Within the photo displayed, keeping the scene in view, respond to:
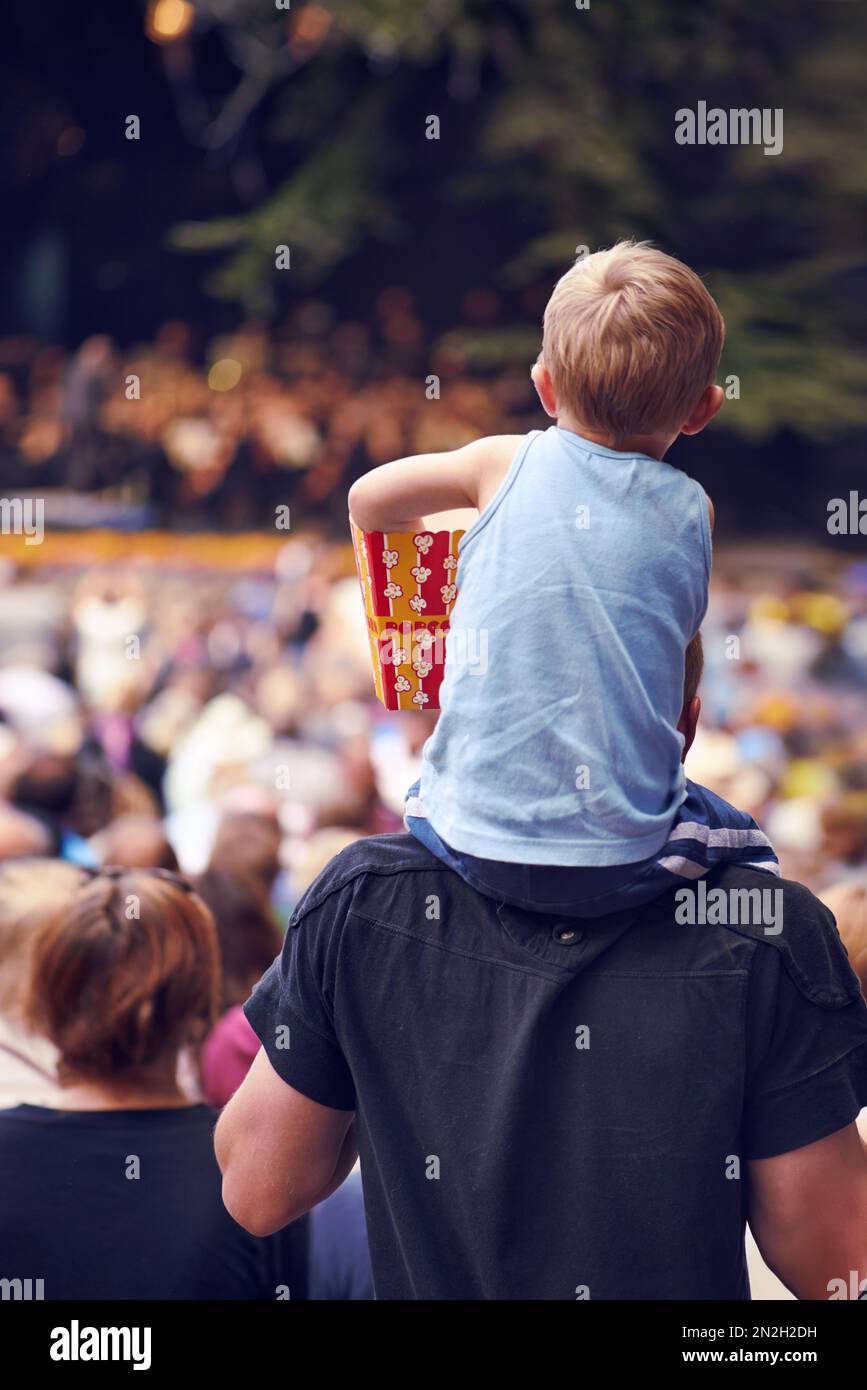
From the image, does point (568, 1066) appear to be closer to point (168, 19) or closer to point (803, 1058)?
point (803, 1058)

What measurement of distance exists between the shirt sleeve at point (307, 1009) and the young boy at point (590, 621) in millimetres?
97

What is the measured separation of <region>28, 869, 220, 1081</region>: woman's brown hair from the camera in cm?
180

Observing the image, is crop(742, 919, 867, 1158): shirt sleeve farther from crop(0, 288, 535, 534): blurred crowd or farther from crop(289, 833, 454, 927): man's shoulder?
crop(0, 288, 535, 534): blurred crowd

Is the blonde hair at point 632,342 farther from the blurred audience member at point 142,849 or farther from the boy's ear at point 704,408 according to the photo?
the blurred audience member at point 142,849

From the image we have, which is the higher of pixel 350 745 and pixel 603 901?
pixel 350 745

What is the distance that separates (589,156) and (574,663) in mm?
8280

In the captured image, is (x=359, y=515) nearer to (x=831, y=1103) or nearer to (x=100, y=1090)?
(x=831, y=1103)

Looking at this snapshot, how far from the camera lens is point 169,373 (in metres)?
8.83

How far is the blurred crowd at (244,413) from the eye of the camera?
8.71 m

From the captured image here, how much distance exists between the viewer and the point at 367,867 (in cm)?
107

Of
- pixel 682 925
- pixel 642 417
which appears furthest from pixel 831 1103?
pixel 642 417

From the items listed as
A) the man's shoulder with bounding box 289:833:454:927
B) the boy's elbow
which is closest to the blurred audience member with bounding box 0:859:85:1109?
the boy's elbow

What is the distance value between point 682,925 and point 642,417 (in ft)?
1.17

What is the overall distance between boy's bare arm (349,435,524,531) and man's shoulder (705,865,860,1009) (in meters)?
0.33
